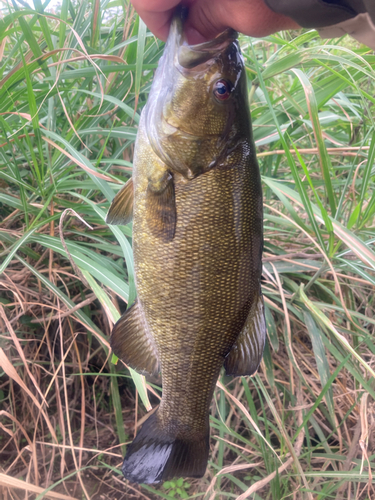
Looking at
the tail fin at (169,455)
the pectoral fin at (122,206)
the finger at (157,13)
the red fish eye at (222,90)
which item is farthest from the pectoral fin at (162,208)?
the tail fin at (169,455)

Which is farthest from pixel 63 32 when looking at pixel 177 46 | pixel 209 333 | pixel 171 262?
pixel 209 333

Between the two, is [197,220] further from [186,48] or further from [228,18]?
[228,18]

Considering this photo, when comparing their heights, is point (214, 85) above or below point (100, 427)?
above

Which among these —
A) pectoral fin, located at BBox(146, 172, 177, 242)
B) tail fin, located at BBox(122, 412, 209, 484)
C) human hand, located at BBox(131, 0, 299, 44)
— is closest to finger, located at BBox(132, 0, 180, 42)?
human hand, located at BBox(131, 0, 299, 44)

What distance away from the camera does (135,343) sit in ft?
3.43

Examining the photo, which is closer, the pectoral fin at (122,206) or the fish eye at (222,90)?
the fish eye at (222,90)

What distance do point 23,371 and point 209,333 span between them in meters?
0.95

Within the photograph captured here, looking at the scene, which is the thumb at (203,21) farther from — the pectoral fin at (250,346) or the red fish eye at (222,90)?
the pectoral fin at (250,346)

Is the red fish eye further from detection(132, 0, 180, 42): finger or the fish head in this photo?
detection(132, 0, 180, 42): finger

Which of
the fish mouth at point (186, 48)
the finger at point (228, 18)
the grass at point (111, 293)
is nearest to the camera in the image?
the fish mouth at point (186, 48)

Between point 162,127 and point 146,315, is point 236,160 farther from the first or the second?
point 146,315

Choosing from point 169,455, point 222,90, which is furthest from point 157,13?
point 169,455

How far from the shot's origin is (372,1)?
0.84m

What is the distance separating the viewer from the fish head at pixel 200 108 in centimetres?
89
